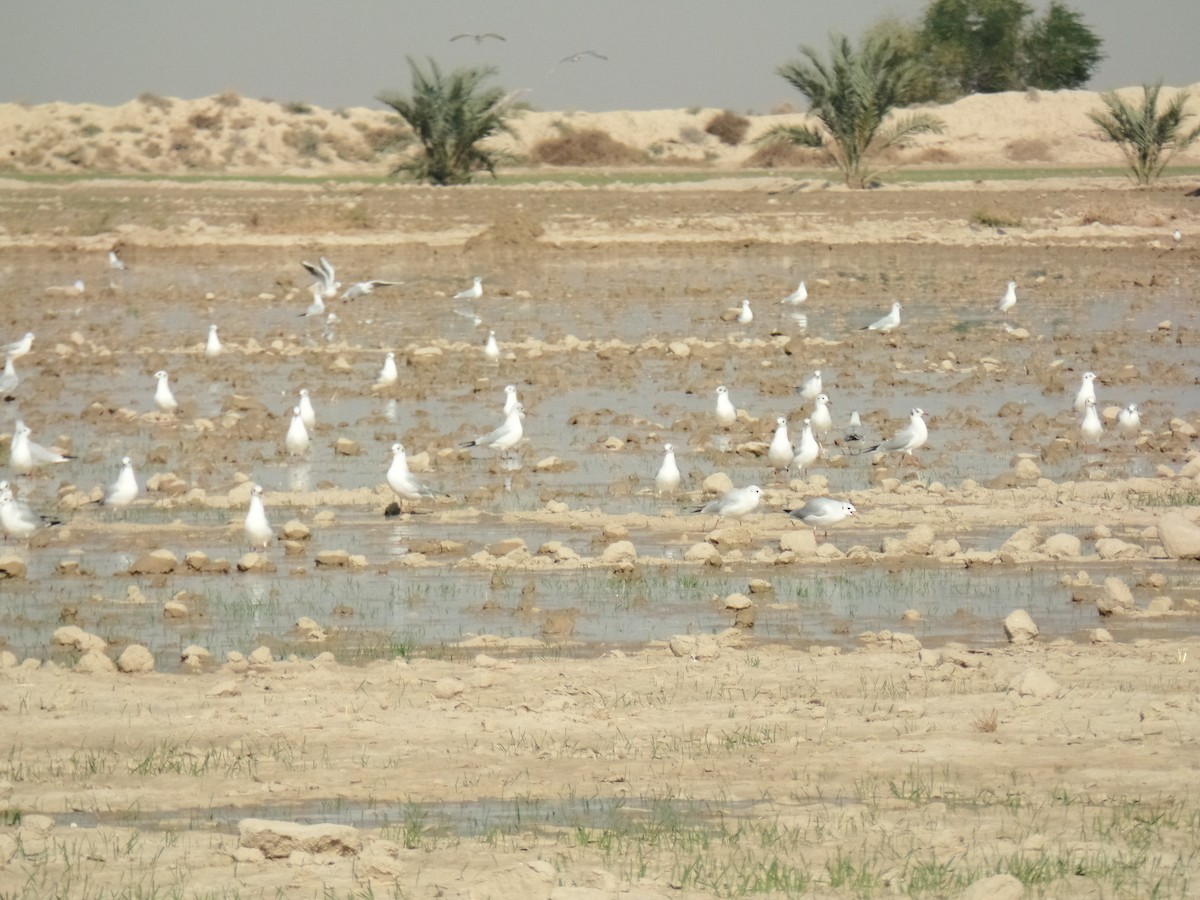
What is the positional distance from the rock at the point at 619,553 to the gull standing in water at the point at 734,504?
3.59 feet

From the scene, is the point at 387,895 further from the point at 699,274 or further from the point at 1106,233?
the point at 1106,233

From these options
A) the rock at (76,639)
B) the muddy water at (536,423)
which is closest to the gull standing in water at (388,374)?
the muddy water at (536,423)

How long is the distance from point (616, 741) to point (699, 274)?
2405 centimetres

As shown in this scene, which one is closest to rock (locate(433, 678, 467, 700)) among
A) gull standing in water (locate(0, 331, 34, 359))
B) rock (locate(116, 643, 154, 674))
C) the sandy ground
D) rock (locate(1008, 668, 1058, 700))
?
the sandy ground

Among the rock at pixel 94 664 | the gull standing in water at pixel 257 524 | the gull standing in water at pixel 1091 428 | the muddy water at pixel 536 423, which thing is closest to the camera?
the rock at pixel 94 664

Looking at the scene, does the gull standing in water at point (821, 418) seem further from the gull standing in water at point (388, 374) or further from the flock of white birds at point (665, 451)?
the gull standing in water at point (388, 374)

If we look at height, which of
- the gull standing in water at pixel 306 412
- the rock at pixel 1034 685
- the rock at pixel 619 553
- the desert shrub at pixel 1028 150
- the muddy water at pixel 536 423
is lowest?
the muddy water at pixel 536 423

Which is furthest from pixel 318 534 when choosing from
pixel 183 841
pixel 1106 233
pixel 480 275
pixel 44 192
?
pixel 44 192

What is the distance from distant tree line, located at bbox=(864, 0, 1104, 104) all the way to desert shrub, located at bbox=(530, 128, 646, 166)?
671 inches

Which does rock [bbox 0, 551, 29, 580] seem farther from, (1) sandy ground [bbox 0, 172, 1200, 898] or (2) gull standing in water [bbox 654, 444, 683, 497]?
(2) gull standing in water [bbox 654, 444, 683, 497]

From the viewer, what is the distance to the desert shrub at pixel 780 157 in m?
68.4

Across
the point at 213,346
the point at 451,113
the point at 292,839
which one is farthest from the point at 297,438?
the point at 451,113

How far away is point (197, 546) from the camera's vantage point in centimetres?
1188

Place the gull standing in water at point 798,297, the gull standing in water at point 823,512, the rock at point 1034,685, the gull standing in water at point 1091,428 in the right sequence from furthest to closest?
the gull standing in water at point 798,297
the gull standing in water at point 1091,428
the gull standing in water at point 823,512
the rock at point 1034,685
